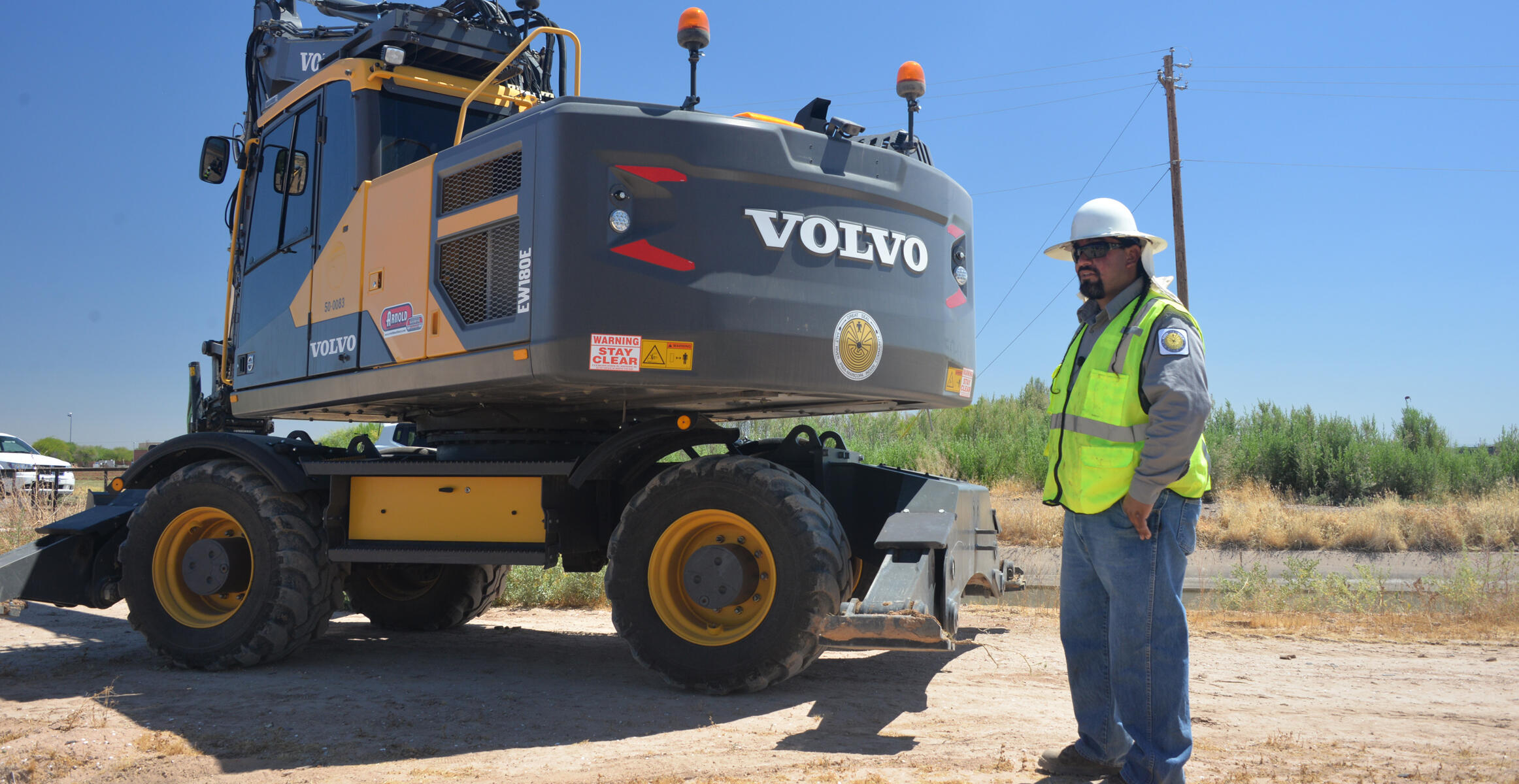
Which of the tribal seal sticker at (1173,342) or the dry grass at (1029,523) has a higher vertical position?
the tribal seal sticker at (1173,342)

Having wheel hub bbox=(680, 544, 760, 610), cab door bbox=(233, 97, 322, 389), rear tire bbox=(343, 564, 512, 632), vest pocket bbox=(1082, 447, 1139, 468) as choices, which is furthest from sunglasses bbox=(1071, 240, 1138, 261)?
rear tire bbox=(343, 564, 512, 632)

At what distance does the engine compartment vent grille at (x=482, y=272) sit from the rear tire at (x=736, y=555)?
125cm

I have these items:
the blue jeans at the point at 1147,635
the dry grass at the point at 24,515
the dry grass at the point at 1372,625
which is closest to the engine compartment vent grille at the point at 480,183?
the blue jeans at the point at 1147,635

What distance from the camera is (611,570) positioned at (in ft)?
18.4

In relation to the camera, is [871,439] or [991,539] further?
[871,439]

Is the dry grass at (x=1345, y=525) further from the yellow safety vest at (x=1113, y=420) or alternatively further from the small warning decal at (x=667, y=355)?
the yellow safety vest at (x=1113, y=420)

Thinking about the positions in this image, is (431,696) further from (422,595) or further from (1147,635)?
(1147,635)

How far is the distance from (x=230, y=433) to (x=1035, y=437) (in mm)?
16228

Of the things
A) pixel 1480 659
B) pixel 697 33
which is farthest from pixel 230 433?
pixel 1480 659

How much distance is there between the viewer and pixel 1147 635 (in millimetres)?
3791

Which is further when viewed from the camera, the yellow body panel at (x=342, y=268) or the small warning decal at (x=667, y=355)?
the yellow body panel at (x=342, y=268)

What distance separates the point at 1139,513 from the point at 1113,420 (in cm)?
35

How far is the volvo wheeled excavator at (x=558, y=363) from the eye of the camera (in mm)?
5031

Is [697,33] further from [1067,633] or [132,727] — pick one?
[132,727]
